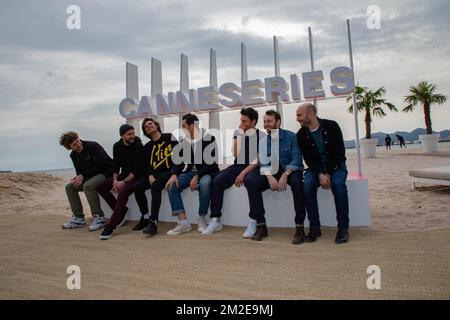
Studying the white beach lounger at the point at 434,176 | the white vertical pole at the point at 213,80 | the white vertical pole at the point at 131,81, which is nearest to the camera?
the white beach lounger at the point at 434,176

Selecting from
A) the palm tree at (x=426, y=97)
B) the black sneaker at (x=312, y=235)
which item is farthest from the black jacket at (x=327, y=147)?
the palm tree at (x=426, y=97)

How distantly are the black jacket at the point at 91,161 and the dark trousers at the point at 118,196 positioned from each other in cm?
17

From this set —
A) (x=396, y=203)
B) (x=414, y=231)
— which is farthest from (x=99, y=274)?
(x=396, y=203)

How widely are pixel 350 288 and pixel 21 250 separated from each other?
12.4ft

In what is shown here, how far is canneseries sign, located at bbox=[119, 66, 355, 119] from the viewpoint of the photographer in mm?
4984

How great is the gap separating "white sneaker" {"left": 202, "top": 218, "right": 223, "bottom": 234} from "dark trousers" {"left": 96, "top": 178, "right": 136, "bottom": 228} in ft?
3.99

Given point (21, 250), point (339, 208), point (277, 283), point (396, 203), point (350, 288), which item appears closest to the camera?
point (350, 288)

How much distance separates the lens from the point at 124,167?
5.13 metres

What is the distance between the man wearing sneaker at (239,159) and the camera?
4.41 metres

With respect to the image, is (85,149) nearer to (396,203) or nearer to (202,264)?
(202,264)

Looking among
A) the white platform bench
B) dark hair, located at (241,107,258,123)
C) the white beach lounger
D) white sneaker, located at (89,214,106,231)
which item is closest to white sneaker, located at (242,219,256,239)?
the white platform bench

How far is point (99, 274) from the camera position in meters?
3.04

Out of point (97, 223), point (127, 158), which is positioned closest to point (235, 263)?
point (127, 158)

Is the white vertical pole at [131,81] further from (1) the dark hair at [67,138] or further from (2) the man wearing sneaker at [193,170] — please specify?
(2) the man wearing sneaker at [193,170]
